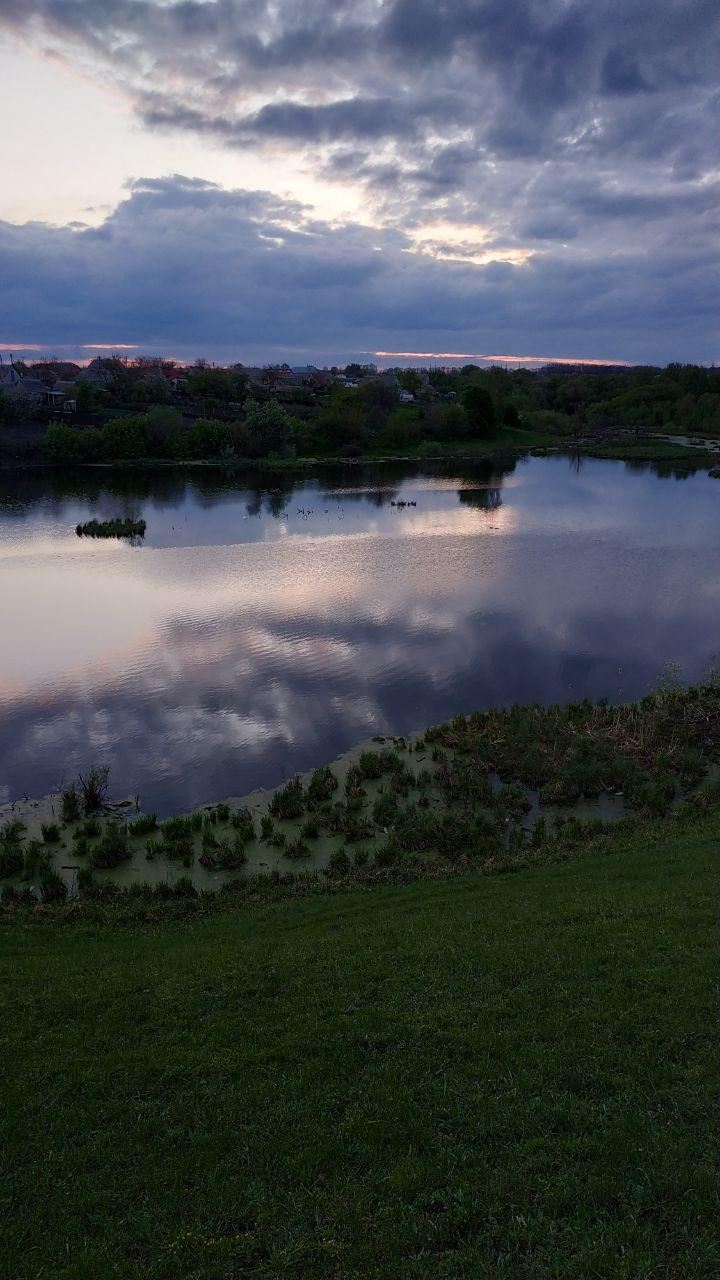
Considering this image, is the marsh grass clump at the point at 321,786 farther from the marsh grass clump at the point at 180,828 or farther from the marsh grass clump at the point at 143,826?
the marsh grass clump at the point at 143,826

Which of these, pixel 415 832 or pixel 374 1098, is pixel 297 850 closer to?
pixel 415 832

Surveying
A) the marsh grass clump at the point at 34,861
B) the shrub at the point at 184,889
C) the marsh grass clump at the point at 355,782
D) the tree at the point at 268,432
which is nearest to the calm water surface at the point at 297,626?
the marsh grass clump at the point at 355,782

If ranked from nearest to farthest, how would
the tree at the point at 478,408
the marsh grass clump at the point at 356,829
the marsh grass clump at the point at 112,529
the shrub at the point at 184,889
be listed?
the shrub at the point at 184,889, the marsh grass clump at the point at 356,829, the marsh grass clump at the point at 112,529, the tree at the point at 478,408

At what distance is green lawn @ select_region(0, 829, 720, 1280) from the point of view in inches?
260

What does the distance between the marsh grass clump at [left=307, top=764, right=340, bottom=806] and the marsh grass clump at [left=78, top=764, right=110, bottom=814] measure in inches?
222

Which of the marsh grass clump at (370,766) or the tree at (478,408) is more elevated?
the tree at (478,408)

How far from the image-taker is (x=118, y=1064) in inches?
375

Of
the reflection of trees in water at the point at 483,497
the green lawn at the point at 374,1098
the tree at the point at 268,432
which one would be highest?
the tree at the point at 268,432

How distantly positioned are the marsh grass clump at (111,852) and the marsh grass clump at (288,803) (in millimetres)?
3733

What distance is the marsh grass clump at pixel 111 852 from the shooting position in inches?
665

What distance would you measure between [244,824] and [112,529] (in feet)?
149

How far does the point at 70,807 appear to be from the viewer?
1892cm

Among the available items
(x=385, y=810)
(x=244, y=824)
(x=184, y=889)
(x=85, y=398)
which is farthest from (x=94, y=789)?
(x=85, y=398)

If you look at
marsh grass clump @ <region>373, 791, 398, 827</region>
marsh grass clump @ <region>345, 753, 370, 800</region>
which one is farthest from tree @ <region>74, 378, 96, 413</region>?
marsh grass clump @ <region>373, 791, 398, 827</region>
